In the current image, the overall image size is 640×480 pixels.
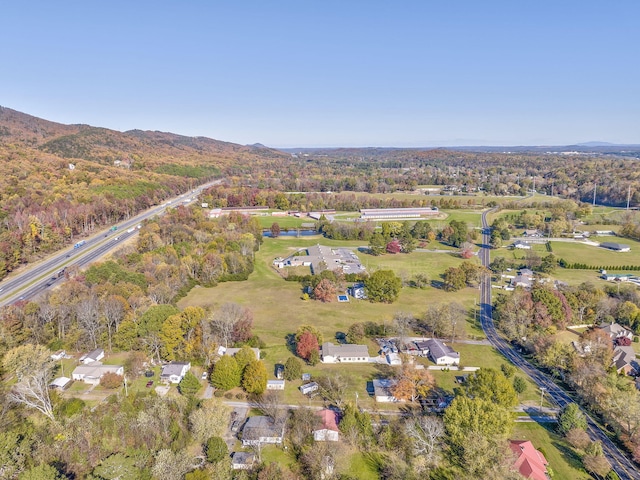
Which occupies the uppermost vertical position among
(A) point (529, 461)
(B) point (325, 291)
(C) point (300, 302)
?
(B) point (325, 291)

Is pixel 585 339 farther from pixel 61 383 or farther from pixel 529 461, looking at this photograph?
pixel 61 383

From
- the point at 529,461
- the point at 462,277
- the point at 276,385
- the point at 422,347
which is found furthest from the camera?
the point at 462,277

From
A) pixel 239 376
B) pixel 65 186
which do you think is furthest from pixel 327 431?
pixel 65 186

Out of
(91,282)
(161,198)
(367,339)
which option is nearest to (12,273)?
(91,282)

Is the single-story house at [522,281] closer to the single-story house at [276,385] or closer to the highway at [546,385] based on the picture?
the highway at [546,385]

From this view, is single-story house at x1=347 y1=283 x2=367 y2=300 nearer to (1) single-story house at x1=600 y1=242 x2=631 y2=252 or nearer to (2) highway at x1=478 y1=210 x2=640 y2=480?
(2) highway at x1=478 y1=210 x2=640 y2=480

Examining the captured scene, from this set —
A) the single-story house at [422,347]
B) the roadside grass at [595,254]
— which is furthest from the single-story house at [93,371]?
the roadside grass at [595,254]
